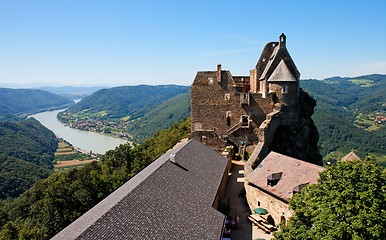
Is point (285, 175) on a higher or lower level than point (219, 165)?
higher

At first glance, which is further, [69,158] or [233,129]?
[69,158]

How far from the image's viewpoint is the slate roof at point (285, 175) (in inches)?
781

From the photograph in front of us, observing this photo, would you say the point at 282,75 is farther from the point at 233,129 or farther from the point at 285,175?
the point at 285,175

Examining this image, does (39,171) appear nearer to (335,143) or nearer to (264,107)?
(264,107)

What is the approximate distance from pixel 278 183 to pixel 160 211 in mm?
10618

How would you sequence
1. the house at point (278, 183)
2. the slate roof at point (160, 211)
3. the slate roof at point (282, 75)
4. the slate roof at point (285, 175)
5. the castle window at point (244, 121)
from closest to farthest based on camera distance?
the slate roof at point (160, 211) < the house at point (278, 183) < the slate roof at point (285, 175) < the slate roof at point (282, 75) < the castle window at point (244, 121)

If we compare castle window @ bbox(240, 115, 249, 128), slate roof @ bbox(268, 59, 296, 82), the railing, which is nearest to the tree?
slate roof @ bbox(268, 59, 296, 82)

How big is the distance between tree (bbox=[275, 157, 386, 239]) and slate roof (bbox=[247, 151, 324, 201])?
5.41 metres

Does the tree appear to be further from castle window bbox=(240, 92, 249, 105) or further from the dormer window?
castle window bbox=(240, 92, 249, 105)

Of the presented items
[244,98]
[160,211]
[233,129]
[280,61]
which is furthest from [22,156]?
[160,211]

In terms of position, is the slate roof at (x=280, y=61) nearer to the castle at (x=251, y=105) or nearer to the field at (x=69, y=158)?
the castle at (x=251, y=105)

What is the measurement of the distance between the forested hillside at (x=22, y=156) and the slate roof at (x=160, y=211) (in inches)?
3421

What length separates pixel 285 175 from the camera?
70.4 feet

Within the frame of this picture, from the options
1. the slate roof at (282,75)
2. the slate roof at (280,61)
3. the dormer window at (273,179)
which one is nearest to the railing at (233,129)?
the slate roof at (282,75)
